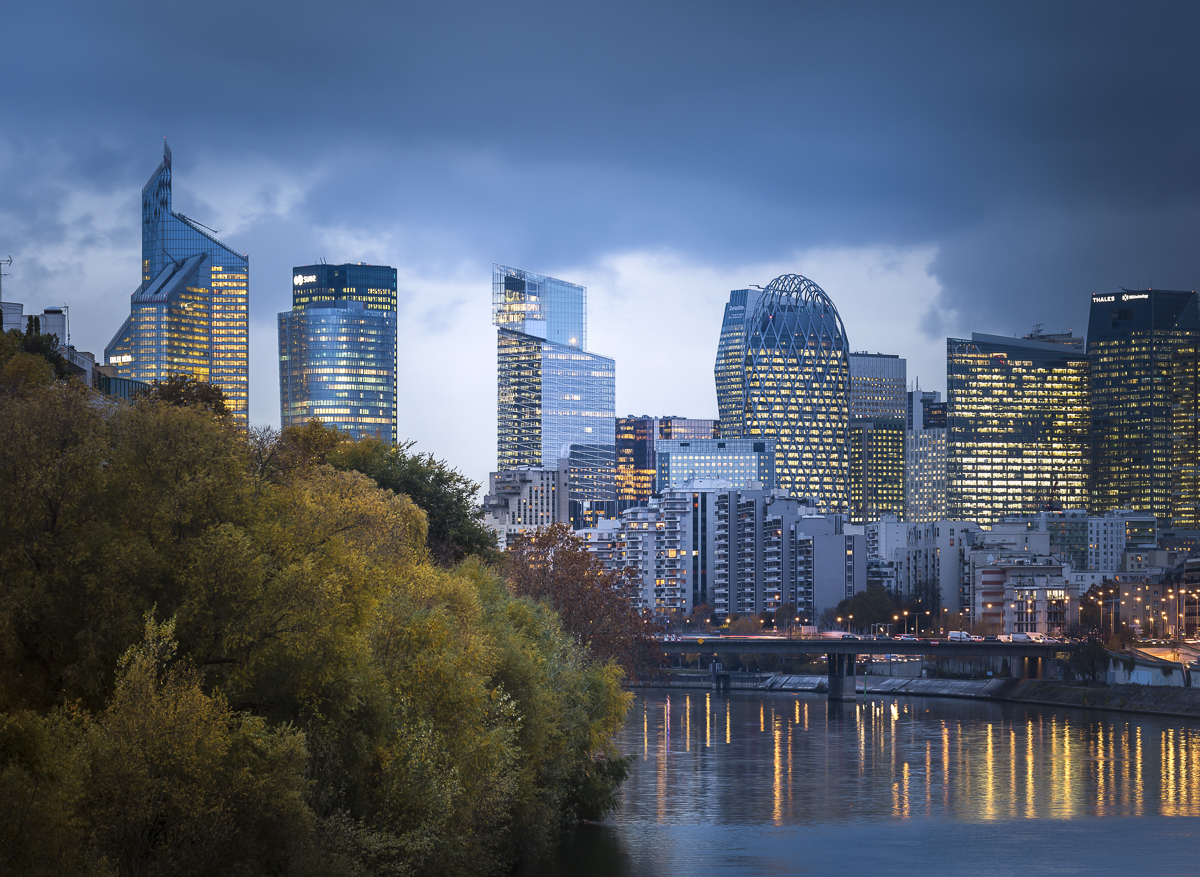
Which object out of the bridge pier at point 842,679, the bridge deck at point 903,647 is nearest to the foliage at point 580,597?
the bridge deck at point 903,647

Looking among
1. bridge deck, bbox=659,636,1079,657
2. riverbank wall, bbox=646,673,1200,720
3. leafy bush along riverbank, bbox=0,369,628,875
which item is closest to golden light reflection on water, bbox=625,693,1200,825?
riverbank wall, bbox=646,673,1200,720

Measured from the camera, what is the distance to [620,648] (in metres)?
80.5

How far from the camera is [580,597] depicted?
79.6 metres

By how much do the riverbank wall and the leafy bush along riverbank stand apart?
9276cm

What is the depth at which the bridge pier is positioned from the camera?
142 meters

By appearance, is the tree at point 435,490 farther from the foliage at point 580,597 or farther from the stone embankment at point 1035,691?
the stone embankment at point 1035,691

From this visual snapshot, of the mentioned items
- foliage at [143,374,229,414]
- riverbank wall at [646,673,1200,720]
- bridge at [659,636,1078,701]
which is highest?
foliage at [143,374,229,414]

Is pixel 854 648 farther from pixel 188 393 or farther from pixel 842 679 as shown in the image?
pixel 188 393

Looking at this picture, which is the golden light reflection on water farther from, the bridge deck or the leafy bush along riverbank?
the leafy bush along riverbank

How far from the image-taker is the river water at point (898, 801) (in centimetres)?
4869

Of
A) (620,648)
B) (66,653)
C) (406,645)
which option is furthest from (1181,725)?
(66,653)

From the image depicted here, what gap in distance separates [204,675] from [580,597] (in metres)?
53.9

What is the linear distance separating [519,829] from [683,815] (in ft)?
59.6

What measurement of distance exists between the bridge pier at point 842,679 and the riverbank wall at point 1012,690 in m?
9.00
